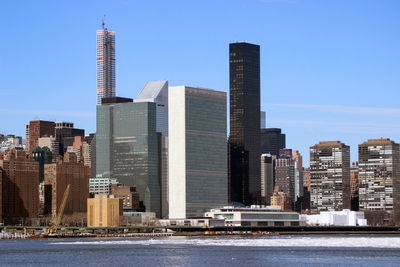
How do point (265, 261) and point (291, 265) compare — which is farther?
point (265, 261)

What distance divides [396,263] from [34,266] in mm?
73923

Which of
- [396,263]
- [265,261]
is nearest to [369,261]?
[396,263]

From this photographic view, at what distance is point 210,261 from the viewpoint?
199375 millimetres

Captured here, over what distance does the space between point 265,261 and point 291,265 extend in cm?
1277

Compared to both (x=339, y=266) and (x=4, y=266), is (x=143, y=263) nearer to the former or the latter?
(x=4, y=266)

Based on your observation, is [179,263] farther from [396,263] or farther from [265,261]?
[396,263]

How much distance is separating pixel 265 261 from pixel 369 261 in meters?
21.5

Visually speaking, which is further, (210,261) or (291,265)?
(210,261)

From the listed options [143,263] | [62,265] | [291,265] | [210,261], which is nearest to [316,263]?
[291,265]

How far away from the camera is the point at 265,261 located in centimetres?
19750

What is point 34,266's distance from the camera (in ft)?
642

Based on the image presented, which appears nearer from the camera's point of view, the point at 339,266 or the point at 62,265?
the point at 339,266

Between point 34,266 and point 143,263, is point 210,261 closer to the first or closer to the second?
point 143,263

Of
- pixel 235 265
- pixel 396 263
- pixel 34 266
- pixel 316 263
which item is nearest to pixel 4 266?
pixel 34 266
